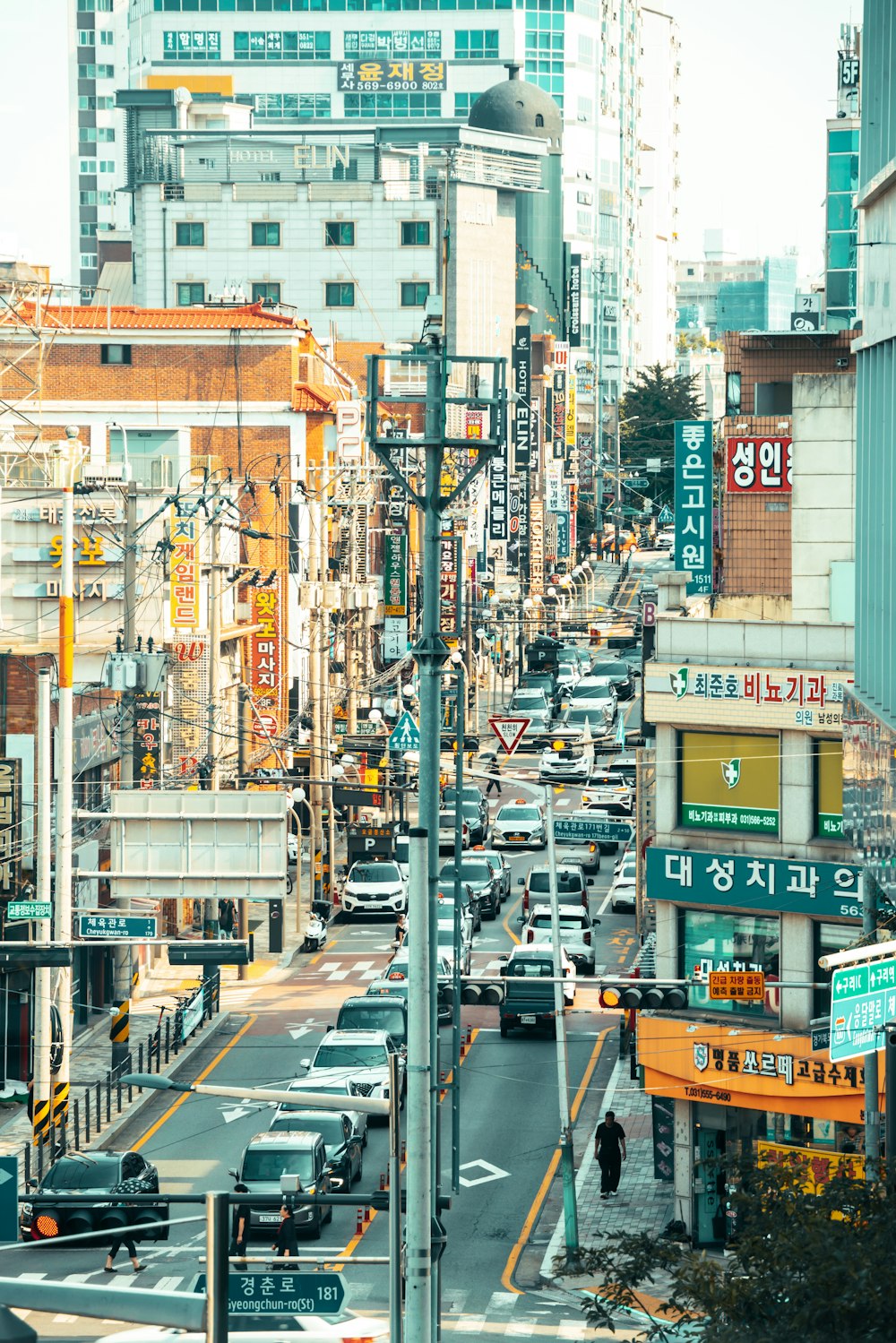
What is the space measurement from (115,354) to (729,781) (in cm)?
5255

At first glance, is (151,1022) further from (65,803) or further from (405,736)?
(65,803)

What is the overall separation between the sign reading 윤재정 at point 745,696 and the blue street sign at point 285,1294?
61.4 feet

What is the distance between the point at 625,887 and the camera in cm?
6269

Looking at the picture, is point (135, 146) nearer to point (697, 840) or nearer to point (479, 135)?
point (479, 135)

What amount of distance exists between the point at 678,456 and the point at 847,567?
261 inches

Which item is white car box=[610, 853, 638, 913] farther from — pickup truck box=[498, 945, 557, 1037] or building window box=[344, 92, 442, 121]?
building window box=[344, 92, 442, 121]

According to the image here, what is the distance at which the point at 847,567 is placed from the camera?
38.8 meters

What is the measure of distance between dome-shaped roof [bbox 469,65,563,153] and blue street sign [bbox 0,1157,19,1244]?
147 m

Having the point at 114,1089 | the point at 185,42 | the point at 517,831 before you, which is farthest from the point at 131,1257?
the point at 185,42

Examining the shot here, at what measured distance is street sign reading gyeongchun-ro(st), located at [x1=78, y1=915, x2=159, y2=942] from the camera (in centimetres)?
3619

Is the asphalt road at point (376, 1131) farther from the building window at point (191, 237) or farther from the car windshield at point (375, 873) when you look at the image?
the building window at point (191, 237)

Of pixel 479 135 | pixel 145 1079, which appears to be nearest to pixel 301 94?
pixel 479 135

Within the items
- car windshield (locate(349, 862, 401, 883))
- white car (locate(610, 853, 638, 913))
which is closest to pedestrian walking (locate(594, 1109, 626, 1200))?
white car (locate(610, 853, 638, 913))

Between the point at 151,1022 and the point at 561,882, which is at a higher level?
the point at 561,882
